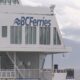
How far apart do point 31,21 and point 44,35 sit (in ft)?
5.37

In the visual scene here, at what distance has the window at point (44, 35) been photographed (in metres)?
78.6

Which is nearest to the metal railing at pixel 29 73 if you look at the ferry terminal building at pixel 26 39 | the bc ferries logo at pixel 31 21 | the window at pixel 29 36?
the ferry terminal building at pixel 26 39

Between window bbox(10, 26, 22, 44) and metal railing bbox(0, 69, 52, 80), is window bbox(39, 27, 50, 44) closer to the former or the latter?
window bbox(10, 26, 22, 44)

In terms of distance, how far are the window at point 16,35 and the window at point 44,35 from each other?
176cm

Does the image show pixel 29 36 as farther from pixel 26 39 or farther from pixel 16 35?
pixel 16 35

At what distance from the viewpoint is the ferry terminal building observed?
77.9m

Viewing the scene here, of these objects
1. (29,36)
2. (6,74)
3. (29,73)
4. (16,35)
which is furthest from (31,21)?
(6,74)

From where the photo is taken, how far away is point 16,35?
3081 inches

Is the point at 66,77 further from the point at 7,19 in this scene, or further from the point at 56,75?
the point at 7,19

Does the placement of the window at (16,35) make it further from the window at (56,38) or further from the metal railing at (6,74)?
the window at (56,38)

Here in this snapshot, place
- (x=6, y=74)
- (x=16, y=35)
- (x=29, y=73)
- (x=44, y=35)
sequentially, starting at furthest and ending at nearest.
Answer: (x=44, y=35) < (x=16, y=35) < (x=29, y=73) < (x=6, y=74)

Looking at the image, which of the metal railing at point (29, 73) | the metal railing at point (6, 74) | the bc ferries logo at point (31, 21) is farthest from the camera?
the bc ferries logo at point (31, 21)

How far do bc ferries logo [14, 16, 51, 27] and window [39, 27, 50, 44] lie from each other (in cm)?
39

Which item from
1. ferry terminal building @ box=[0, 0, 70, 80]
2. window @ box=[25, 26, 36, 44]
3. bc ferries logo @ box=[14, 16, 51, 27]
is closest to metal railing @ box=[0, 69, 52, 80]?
ferry terminal building @ box=[0, 0, 70, 80]
